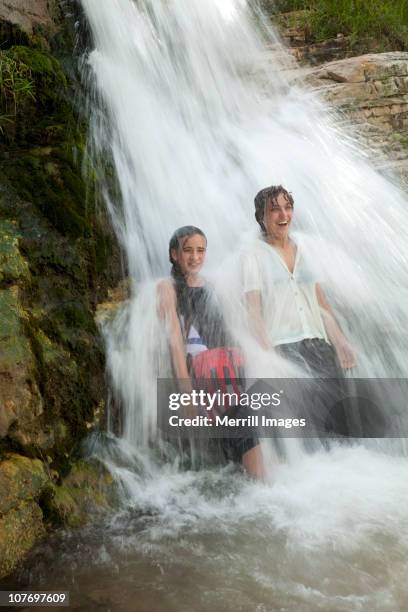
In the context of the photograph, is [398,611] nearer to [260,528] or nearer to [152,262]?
[260,528]

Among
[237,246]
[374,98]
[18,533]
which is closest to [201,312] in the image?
[237,246]

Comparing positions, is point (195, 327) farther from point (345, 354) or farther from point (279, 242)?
point (345, 354)

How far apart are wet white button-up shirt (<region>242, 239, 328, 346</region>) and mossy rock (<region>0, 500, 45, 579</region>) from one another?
56.2 inches

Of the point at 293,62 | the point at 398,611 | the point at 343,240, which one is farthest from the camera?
the point at 293,62

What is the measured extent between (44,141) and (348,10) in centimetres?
507

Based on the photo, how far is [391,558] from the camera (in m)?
2.05

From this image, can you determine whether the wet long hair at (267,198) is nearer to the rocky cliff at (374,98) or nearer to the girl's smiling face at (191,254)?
the girl's smiling face at (191,254)

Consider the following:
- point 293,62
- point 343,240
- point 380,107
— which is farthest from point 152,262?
point 293,62

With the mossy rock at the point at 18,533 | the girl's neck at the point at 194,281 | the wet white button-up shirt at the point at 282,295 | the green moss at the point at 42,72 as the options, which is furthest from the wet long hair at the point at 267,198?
the mossy rock at the point at 18,533

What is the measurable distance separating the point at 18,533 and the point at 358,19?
6907 mm

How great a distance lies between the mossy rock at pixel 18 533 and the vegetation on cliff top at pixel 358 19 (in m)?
6.27

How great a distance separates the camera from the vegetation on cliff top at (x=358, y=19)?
6.71m

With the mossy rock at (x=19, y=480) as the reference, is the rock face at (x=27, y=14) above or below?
above

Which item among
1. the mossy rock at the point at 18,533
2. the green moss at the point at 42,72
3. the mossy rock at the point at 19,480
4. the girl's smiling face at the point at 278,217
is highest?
the green moss at the point at 42,72
